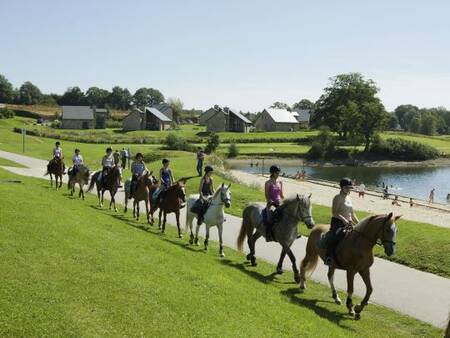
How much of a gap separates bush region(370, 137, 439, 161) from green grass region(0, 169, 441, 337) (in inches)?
3812

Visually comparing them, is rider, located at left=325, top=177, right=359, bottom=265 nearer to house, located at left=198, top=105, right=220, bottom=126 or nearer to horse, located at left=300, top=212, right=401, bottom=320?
horse, located at left=300, top=212, right=401, bottom=320

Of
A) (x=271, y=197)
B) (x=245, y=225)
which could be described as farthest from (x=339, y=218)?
(x=245, y=225)

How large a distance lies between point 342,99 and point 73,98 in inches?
4032

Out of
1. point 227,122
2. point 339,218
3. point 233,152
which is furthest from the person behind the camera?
point 227,122

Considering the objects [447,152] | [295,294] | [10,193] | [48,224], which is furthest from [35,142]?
[447,152]

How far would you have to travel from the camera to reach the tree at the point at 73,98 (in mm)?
178000

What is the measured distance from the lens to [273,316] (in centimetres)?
1050

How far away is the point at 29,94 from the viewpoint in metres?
167

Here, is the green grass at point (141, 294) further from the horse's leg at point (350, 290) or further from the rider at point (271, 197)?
the rider at point (271, 197)

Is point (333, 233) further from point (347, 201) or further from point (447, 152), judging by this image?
point (447, 152)

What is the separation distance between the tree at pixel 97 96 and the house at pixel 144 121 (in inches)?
2314

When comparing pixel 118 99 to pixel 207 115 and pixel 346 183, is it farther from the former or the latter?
pixel 346 183

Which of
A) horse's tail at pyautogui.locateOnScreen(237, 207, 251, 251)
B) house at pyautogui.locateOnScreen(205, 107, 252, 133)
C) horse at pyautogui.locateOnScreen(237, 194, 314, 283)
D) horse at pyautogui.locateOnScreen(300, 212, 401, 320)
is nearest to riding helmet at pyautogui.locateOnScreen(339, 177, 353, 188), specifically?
horse at pyautogui.locateOnScreen(300, 212, 401, 320)

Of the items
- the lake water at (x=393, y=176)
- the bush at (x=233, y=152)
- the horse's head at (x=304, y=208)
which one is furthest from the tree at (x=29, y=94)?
the horse's head at (x=304, y=208)
